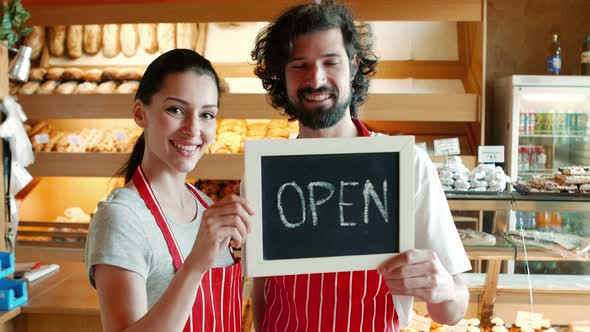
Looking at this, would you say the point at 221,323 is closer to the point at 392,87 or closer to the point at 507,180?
the point at 507,180

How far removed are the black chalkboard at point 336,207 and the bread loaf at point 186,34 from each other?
351 centimetres

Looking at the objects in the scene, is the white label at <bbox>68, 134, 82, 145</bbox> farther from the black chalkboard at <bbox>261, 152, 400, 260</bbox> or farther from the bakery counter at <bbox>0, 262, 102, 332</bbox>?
the black chalkboard at <bbox>261, 152, 400, 260</bbox>

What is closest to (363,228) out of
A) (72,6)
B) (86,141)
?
(86,141)

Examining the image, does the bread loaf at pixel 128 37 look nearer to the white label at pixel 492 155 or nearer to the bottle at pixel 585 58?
the white label at pixel 492 155

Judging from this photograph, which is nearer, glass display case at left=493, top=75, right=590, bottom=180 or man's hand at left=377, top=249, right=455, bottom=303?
man's hand at left=377, top=249, right=455, bottom=303

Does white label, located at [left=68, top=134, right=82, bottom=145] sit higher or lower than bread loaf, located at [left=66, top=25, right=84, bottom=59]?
lower

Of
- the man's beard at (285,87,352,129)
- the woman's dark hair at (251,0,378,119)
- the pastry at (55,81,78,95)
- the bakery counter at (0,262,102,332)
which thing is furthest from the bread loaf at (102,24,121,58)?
the man's beard at (285,87,352,129)

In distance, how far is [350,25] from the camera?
1.55 metres

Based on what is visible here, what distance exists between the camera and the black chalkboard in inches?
44.8

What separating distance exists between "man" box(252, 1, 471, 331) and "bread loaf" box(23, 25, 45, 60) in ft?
12.1

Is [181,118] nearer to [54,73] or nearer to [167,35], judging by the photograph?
[167,35]

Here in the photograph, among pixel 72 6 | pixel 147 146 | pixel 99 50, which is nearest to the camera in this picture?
pixel 147 146

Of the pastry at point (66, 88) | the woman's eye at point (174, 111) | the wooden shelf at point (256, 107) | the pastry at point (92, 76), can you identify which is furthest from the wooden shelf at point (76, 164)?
the woman's eye at point (174, 111)

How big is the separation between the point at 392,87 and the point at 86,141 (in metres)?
2.61
